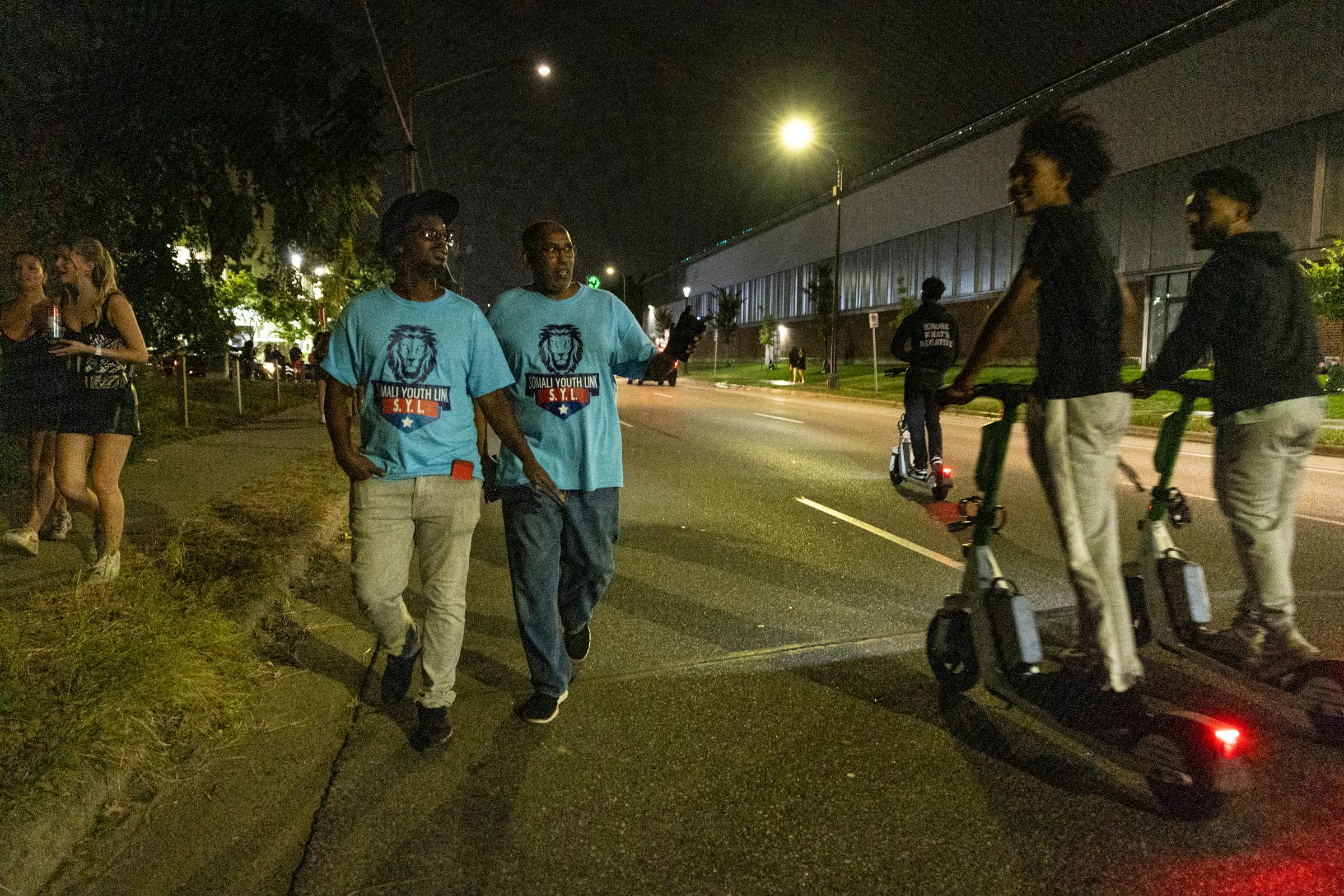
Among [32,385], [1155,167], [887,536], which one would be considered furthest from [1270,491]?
[1155,167]

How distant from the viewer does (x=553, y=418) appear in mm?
3770

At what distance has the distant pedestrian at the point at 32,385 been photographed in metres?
5.25

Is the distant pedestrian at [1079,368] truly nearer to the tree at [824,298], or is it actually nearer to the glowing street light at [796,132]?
the glowing street light at [796,132]

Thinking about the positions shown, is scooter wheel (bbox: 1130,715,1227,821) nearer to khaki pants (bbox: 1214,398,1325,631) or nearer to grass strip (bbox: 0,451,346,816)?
khaki pants (bbox: 1214,398,1325,631)

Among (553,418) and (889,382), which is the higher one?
(553,418)

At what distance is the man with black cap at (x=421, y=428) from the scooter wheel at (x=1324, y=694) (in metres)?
2.78

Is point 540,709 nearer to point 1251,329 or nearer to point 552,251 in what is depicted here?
point 552,251

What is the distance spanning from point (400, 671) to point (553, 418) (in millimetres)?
1225

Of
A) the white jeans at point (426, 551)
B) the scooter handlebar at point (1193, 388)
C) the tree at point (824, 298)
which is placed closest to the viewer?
the white jeans at point (426, 551)

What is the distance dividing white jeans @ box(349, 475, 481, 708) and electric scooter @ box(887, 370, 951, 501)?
19.2 ft

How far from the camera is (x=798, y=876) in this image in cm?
262

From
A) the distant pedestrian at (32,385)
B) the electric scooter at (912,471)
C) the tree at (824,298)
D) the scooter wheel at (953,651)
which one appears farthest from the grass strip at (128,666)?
the tree at (824,298)

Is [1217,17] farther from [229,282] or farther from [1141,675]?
[1141,675]

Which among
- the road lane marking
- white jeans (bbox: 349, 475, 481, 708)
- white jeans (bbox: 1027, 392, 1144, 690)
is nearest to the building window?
the road lane marking
